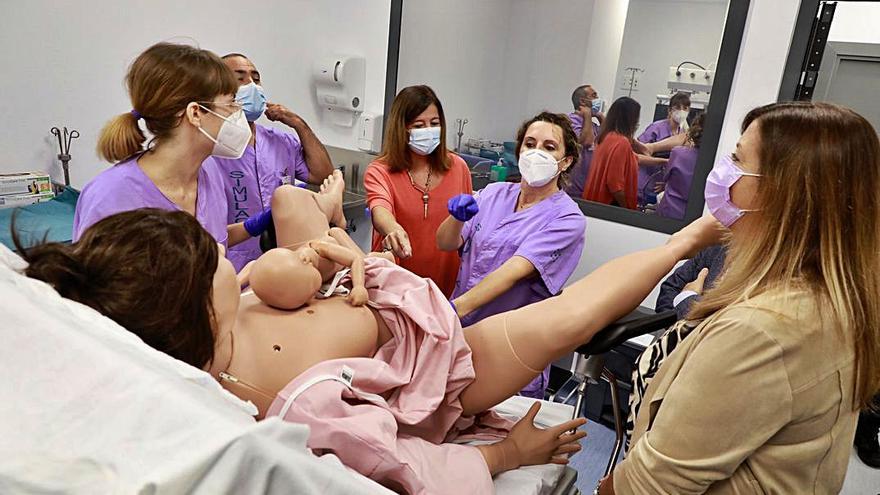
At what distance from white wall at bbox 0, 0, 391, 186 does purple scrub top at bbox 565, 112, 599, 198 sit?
1.42 m

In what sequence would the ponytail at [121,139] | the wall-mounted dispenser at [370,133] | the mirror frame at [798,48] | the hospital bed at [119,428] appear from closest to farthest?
1. the hospital bed at [119,428]
2. the ponytail at [121,139]
3. the mirror frame at [798,48]
4. the wall-mounted dispenser at [370,133]

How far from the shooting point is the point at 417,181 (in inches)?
91.5

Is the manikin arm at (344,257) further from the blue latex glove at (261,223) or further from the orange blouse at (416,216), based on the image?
the orange blouse at (416,216)

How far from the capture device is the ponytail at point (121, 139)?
4.77 ft

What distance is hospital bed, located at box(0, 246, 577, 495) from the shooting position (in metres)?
0.46

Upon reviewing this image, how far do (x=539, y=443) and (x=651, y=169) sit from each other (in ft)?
7.10

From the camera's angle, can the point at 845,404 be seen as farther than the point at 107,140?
No

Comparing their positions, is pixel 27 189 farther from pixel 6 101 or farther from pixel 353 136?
pixel 353 136

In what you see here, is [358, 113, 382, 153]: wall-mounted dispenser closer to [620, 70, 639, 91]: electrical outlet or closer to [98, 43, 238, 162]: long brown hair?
[620, 70, 639, 91]: electrical outlet

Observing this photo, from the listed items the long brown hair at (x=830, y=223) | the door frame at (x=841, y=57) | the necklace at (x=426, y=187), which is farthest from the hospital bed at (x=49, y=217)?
the door frame at (x=841, y=57)

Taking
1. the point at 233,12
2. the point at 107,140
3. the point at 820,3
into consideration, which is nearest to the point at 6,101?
the point at 233,12

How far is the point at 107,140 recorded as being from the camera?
1464 mm

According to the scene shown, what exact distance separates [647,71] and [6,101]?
3076mm

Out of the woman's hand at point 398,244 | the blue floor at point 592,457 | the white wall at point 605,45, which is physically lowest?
Answer: the blue floor at point 592,457
